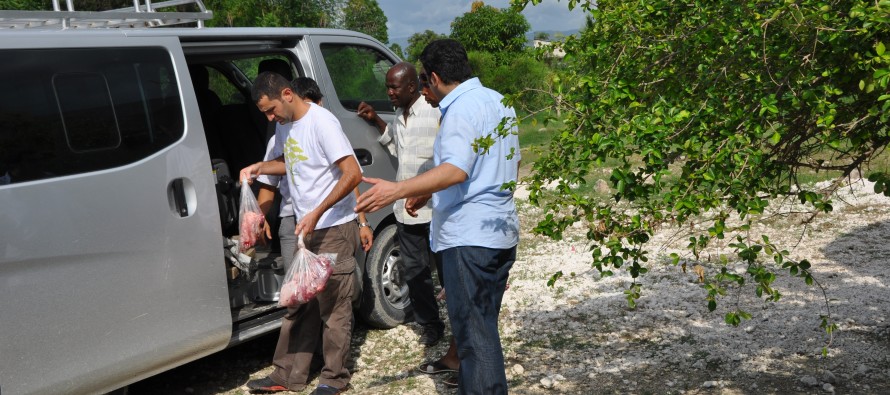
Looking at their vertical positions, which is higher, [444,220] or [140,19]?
[140,19]

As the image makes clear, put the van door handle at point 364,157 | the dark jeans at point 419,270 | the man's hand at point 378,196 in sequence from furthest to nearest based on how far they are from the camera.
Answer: the van door handle at point 364,157 → the dark jeans at point 419,270 → the man's hand at point 378,196

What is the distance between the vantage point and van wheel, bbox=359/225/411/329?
5.96m

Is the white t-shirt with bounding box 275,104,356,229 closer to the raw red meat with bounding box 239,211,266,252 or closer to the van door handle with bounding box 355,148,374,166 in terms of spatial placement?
the raw red meat with bounding box 239,211,266,252

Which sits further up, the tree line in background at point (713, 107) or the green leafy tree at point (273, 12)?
the green leafy tree at point (273, 12)

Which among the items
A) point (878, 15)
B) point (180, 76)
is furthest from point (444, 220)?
point (878, 15)

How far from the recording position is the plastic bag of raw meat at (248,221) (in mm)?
5027

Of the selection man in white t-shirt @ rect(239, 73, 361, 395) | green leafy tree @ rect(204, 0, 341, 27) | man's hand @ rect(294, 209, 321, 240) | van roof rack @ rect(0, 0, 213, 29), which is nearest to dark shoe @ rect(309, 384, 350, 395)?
Result: man in white t-shirt @ rect(239, 73, 361, 395)

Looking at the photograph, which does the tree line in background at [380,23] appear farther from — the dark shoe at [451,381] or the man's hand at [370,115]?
the man's hand at [370,115]

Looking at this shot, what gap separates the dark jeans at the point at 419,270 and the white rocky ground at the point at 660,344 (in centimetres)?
22

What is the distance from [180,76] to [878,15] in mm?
3360

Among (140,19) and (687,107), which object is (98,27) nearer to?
(140,19)

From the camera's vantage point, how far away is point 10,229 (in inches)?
146

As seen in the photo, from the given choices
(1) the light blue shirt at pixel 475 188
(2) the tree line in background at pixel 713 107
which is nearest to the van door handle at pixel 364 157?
(1) the light blue shirt at pixel 475 188

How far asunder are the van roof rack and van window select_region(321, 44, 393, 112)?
3.17 feet
